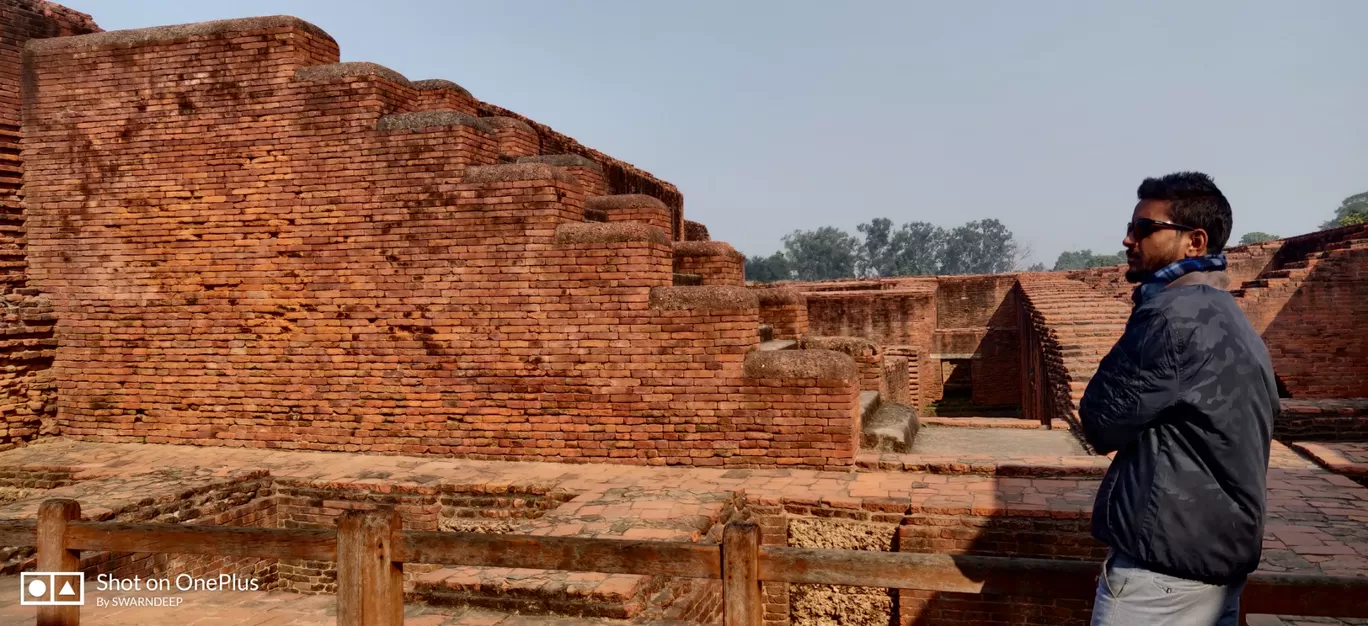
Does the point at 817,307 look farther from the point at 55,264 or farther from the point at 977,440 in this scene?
the point at 55,264

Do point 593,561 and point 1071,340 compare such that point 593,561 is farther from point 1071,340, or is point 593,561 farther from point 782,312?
point 1071,340

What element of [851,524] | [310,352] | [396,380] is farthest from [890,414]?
[310,352]

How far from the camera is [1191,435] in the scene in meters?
1.86

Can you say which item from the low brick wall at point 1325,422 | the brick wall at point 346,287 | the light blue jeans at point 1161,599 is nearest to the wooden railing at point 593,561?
the light blue jeans at point 1161,599

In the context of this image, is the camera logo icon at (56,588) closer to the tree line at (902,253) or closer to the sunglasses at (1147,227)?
the sunglasses at (1147,227)

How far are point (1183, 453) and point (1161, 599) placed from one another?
0.34 m

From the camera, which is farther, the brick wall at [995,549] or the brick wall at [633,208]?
the brick wall at [633,208]

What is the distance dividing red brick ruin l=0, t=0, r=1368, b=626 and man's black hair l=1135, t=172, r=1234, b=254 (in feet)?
9.84

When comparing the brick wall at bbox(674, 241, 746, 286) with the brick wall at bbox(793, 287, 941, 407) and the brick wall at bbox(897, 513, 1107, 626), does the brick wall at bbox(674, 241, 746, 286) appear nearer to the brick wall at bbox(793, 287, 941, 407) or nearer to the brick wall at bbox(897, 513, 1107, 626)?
the brick wall at bbox(897, 513, 1107, 626)

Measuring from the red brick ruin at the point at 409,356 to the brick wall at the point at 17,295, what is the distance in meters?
0.02

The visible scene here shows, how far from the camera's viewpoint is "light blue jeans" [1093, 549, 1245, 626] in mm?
1876

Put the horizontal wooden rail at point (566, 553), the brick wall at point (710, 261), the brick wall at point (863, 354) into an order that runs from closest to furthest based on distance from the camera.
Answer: the horizontal wooden rail at point (566, 553) → the brick wall at point (710, 261) → the brick wall at point (863, 354)

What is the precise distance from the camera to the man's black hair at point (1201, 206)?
6.61 feet

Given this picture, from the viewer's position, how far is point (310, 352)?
671cm
